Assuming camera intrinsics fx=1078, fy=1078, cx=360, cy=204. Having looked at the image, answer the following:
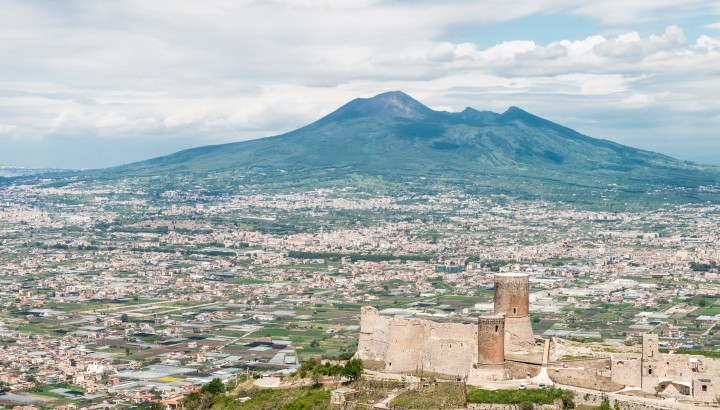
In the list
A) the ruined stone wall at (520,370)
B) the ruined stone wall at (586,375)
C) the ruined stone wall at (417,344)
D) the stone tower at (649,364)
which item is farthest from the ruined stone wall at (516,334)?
the stone tower at (649,364)

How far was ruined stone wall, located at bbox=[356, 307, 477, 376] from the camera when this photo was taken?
1446 inches

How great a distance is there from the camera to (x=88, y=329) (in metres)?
87.5

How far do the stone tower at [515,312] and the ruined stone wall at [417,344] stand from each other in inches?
68.5

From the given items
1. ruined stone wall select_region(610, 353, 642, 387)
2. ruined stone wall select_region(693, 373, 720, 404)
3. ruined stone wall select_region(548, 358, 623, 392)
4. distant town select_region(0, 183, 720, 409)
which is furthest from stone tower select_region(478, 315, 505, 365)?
ruined stone wall select_region(693, 373, 720, 404)

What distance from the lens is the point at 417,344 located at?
126 ft

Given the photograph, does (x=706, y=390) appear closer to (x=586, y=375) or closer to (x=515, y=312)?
(x=586, y=375)

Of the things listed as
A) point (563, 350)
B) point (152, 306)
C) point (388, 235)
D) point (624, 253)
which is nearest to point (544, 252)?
point (624, 253)

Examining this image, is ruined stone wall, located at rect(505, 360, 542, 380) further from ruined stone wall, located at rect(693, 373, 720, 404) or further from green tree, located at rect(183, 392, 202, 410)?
green tree, located at rect(183, 392, 202, 410)

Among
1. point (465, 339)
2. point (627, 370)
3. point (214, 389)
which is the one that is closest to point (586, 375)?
point (627, 370)

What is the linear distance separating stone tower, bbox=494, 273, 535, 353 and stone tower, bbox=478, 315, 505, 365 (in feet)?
6.01

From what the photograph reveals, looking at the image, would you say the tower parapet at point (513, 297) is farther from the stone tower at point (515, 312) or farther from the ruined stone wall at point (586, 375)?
the ruined stone wall at point (586, 375)

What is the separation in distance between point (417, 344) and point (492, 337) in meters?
3.68

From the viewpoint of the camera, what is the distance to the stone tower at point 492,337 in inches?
1401

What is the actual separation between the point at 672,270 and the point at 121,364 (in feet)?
216
